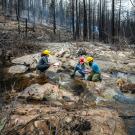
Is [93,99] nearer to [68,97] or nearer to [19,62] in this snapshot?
[68,97]

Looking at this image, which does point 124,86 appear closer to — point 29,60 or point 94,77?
point 94,77

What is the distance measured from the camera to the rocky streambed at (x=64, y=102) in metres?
8.05

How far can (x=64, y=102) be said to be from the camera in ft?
36.8

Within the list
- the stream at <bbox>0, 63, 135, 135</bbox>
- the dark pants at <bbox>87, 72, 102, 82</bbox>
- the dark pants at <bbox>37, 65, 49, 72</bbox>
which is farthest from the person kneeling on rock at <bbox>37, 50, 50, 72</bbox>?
the dark pants at <bbox>87, 72, 102, 82</bbox>

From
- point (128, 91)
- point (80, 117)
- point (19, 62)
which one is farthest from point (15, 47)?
point (80, 117)

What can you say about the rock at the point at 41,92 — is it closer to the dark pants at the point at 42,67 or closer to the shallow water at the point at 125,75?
the dark pants at the point at 42,67

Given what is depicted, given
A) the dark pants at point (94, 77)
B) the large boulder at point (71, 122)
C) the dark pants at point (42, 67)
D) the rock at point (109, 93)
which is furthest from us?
the dark pants at point (42, 67)

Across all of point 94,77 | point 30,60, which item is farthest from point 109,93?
point 30,60

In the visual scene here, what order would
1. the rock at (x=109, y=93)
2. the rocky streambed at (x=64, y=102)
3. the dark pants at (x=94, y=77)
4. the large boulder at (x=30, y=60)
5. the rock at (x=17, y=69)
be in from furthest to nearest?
the large boulder at (x=30, y=60)
the rock at (x=17, y=69)
the dark pants at (x=94, y=77)
the rock at (x=109, y=93)
the rocky streambed at (x=64, y=102)

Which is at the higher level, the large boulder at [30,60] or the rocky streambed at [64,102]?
the large boulder at [30,60]

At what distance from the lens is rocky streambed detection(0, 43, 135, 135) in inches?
317

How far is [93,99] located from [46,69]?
554 cm

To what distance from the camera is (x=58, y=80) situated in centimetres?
1473

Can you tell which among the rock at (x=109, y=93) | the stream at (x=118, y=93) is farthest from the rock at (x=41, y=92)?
the rock at (x=109, y=93)
